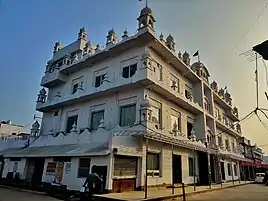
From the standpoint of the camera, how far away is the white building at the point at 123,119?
13.3 meters

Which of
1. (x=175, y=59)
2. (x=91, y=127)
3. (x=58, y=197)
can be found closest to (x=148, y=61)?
(x=175, y=59)

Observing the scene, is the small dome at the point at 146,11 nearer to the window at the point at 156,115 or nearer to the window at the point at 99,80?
the window at the point at 99,80

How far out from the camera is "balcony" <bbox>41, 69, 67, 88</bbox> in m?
21.8

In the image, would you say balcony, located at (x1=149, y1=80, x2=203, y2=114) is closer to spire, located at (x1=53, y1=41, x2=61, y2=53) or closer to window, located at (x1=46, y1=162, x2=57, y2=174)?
window, located at (x1=46, y1=162, x2=57, y2=174)

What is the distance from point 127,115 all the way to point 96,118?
3158 mm

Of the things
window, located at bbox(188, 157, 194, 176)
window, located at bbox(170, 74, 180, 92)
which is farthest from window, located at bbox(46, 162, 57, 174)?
window, located at bbox(188, 157, 194, 176)

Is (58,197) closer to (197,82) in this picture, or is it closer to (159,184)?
(159,184)

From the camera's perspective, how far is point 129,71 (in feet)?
55.5

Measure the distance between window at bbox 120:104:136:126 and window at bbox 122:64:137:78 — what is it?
2359 mm

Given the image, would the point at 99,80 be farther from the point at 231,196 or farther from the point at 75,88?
the point at 231,196

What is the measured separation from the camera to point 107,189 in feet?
37.8

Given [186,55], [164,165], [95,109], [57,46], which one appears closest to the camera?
[164,165]

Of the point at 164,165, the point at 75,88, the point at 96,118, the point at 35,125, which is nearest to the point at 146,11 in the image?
the point at 96,118

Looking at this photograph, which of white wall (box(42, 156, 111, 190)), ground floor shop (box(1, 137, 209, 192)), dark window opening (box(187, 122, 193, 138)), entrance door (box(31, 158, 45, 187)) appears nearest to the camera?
ground floor shop (box(1, 137, 209, 192))
